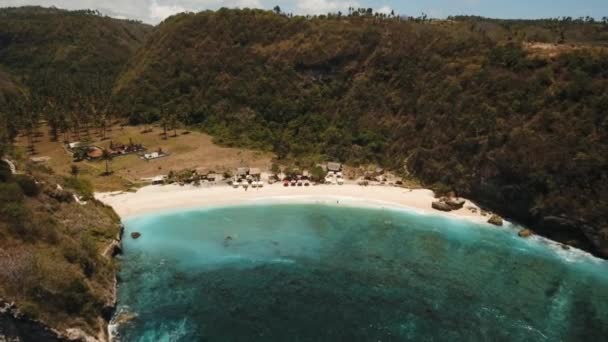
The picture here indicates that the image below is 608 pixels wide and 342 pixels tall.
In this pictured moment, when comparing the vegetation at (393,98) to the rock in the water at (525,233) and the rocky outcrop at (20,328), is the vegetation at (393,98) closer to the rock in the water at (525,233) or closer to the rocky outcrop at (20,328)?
the rock in the water at (525,233)

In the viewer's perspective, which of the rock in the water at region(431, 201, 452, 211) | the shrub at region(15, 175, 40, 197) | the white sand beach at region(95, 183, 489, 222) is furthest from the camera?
the rock in the water at region(431, 201, 452, 211)

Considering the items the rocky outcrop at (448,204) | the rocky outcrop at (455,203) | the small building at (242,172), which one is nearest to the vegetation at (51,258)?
the small building at (242,172)

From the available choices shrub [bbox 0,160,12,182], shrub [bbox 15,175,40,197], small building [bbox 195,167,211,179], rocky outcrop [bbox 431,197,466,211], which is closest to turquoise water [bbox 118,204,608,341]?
rocky outcrop [bbox 431,197,466,211]

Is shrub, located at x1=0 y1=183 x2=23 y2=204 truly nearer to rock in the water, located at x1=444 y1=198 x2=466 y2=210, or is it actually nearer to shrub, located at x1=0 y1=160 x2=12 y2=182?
shrub, located at x1=0 y1=160 x2=12 y2=182

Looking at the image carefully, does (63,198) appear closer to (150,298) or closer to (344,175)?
(150,298)

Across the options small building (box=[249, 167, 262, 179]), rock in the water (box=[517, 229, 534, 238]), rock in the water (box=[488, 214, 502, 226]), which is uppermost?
small building (box=[249, 167, 262, 179])

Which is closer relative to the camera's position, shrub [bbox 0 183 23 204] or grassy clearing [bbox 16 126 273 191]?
shrub [bbox 0 183 23 204]
